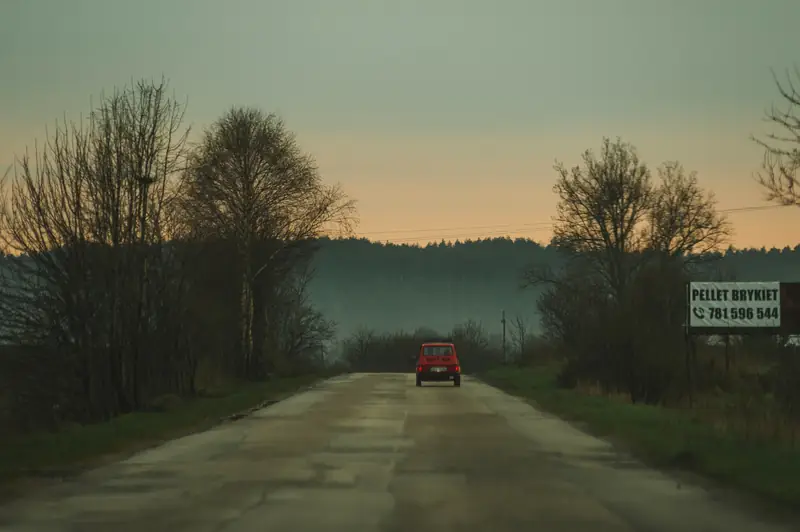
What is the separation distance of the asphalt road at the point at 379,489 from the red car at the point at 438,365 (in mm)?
27451

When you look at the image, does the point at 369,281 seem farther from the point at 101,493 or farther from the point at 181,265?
the point at 101,493

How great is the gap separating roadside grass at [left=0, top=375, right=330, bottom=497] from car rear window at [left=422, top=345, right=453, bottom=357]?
19195 millimetres

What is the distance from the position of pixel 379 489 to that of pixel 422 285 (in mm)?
174859

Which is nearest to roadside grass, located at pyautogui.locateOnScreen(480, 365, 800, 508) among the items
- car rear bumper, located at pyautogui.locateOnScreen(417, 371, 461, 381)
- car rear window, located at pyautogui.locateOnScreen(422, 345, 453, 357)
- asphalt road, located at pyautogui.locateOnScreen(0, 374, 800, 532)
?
asphalt road, located at pyautogui.locateOnScreen(0, 374, 800, 532)

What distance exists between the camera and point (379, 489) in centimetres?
1369

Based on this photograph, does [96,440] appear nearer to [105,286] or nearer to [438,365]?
[105,286]

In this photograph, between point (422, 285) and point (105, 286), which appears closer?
point (105, 286)

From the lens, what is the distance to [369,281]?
640 ft

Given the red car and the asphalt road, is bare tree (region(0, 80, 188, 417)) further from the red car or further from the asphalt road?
the red car

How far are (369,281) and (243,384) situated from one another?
146247mm

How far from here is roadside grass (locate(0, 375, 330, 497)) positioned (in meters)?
15.6

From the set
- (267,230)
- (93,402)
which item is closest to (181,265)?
(93,402)

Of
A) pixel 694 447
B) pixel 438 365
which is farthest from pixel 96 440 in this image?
pixel 438 365

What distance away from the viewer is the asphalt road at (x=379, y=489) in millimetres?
10938
